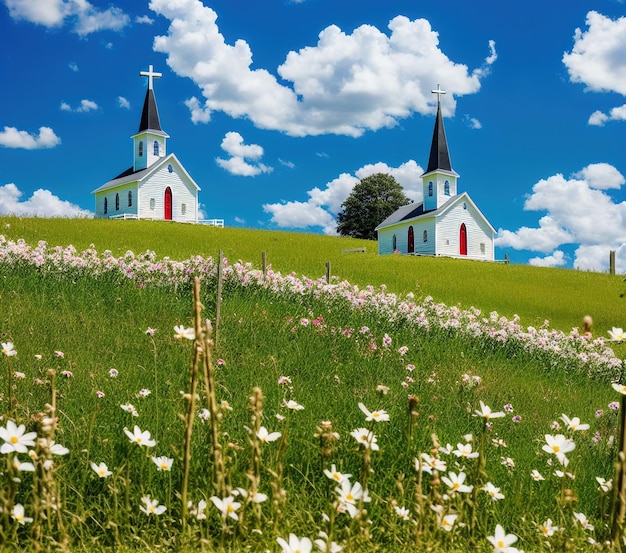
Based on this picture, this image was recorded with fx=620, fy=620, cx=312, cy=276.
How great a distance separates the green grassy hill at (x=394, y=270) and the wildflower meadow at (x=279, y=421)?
12.6 metres

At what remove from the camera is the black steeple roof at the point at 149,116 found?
195ft

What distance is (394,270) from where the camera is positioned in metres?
30.6

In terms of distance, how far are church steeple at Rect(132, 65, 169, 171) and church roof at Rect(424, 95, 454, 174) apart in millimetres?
25082

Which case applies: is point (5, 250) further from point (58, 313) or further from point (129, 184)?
point (129, 184)

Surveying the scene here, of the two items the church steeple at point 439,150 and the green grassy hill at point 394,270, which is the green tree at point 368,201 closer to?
the church steeple at point 439,150

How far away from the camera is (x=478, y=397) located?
714 centimetres

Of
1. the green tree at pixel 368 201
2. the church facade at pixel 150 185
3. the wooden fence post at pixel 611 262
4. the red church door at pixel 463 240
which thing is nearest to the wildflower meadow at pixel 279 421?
the wooden fence post at pixel 611 262

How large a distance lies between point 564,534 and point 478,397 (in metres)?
3.61

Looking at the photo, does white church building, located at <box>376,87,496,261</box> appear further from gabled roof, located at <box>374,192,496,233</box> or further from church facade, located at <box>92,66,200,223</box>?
church facade, located at <box>92,66,200,223</box>

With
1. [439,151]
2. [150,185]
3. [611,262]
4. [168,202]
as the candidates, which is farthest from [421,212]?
[150,185]

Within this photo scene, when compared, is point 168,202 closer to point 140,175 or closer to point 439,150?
point 140,175

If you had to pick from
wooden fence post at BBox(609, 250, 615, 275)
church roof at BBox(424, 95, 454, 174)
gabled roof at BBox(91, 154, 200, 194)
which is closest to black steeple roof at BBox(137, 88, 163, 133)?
gabled roof at BBox(91, 154, 200, 194)

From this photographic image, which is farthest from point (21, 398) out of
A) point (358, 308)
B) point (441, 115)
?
point (441, 115)

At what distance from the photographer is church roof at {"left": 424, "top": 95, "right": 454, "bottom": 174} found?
180 ft
